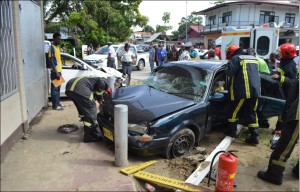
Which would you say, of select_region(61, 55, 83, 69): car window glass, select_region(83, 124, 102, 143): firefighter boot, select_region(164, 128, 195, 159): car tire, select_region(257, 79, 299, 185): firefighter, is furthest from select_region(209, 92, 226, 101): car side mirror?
select_region(61, 55, 83, 69): car window glass

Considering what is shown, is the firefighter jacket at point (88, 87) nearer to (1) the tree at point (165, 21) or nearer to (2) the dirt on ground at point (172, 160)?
(2) the dirt on ground at point (172, 160)

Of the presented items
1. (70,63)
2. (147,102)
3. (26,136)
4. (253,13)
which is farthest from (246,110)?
(253,13)

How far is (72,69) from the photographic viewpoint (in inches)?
335

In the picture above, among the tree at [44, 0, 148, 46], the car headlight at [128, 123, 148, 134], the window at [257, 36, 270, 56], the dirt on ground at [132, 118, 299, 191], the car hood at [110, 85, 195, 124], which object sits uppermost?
the tree at [44, 0, 148, 46]

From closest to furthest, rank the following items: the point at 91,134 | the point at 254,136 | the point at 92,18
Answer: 1. the point at 91,134
2. the point at 254,136
3. the point at 92,18

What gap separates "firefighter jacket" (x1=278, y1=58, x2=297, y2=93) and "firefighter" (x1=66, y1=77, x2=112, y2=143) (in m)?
3.38

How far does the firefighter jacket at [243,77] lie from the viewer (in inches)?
204

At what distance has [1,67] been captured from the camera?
419 cm

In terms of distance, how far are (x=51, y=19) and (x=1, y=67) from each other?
2365cm

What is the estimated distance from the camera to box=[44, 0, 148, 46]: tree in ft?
79.5

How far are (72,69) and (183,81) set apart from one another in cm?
436

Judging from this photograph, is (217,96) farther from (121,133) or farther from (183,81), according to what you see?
(121,133)

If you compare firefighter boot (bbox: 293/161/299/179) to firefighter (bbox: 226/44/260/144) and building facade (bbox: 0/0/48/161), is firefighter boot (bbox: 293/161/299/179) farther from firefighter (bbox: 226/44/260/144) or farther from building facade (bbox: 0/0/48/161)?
building facade (bbox: 0/0/48/161)

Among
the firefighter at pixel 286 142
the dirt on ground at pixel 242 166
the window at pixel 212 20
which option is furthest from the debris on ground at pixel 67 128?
the window at pixel 212 20
